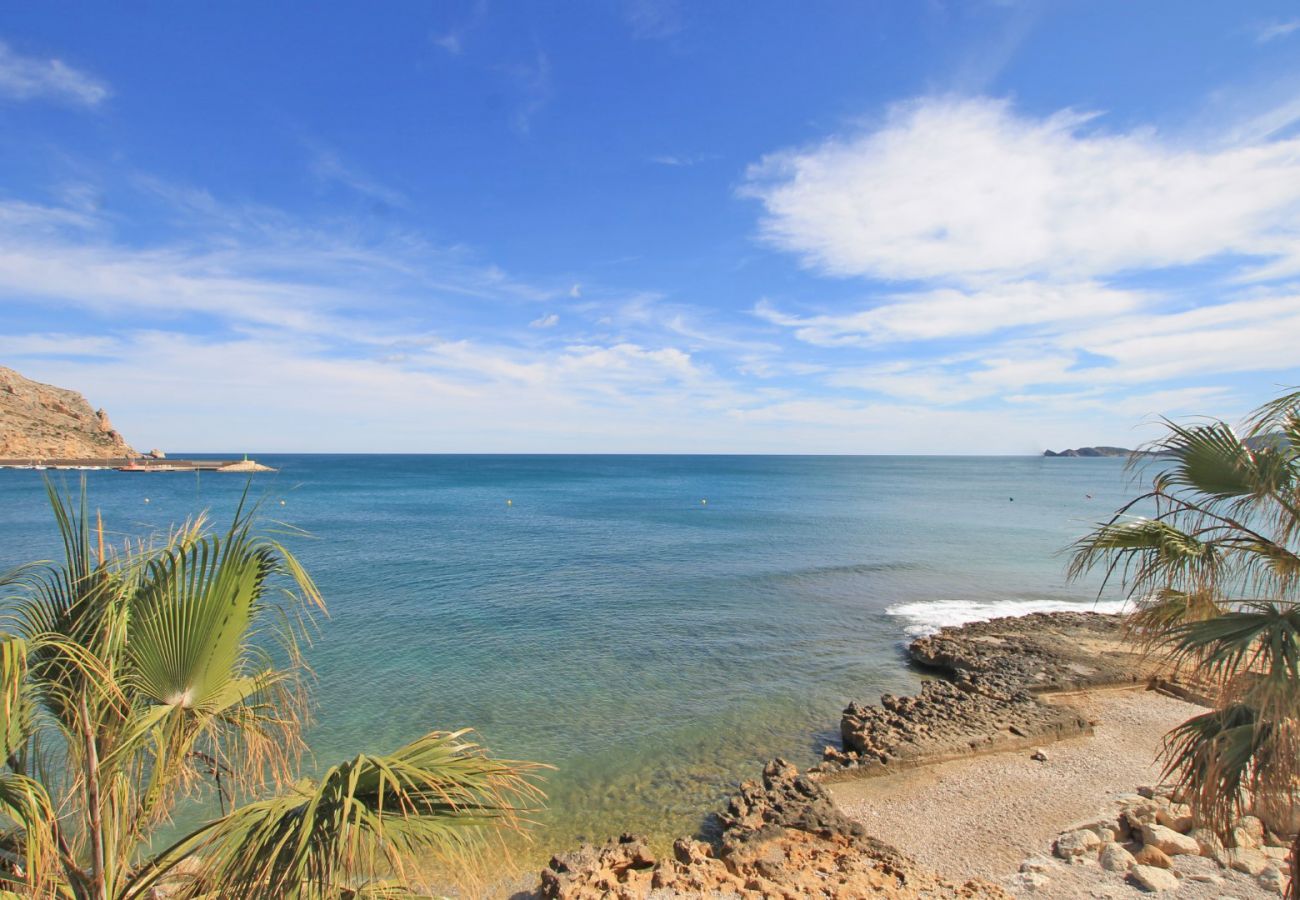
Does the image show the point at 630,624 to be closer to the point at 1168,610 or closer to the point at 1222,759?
the point at 1168,610

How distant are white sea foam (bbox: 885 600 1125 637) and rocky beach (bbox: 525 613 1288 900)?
780cm

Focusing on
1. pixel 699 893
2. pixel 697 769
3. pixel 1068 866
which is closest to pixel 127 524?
pixel 697 769

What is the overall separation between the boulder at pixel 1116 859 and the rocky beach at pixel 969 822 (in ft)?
0.08

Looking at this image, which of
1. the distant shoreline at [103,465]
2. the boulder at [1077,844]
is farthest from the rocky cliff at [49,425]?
the boulder at [1077,844]

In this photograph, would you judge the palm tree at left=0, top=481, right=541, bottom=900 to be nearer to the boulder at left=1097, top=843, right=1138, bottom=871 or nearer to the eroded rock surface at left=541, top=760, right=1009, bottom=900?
the eroded rock surface at left=541, top=760, right=1009, bottom=900

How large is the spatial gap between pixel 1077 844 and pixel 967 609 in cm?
2002

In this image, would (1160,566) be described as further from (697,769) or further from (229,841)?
(697,769)

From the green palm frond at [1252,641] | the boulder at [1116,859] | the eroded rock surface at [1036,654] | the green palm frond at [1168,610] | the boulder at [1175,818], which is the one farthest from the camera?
the eroded rock surface at [1036,654]

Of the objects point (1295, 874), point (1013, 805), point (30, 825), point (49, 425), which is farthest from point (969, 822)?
point (49, 425)

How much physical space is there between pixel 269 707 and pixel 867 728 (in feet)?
46.0

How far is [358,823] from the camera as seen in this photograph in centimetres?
306

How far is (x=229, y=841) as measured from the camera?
3426 mm

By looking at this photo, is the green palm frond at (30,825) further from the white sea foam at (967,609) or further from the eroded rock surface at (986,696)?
the white sea foam at (967,609)

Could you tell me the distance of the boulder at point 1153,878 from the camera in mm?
8922
